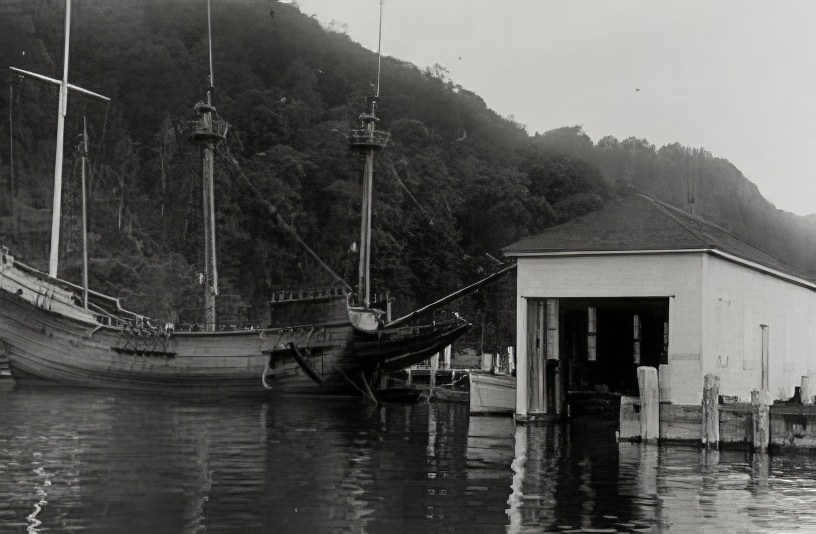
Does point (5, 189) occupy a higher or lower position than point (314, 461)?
higher

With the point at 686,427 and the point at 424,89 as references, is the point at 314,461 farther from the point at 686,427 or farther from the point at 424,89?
the point at 424,89

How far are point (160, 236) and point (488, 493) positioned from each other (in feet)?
185

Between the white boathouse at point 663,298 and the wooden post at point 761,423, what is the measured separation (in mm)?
2436

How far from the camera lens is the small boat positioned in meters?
34.1

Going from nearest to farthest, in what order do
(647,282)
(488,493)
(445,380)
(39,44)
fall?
(488,493), (647,282), (445,380), (39,44)

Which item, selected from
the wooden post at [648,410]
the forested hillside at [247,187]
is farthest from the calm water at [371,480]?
the forested hillside at [247,187]

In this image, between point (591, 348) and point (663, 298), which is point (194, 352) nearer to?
point (591, 348)

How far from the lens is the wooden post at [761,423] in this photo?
24.3m

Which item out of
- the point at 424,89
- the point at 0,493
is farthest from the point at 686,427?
the point at 424,89

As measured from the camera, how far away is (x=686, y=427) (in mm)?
25406

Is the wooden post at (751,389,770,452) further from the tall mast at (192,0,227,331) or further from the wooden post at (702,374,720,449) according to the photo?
the tall mast at (192,0,227,331)

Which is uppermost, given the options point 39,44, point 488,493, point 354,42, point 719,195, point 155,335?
point 354,42

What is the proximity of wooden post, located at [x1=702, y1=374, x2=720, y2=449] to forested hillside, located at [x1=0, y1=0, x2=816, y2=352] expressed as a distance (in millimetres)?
36247

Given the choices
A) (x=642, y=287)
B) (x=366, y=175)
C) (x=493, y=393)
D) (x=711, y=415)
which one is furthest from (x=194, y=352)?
(x=711, y=415)
